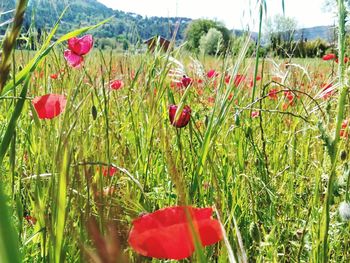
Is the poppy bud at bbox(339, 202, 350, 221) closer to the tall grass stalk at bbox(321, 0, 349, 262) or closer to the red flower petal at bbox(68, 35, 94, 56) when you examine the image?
the tall grass stalk at bbox(321, 0, 349, 262)

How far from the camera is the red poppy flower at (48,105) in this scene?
95 cm

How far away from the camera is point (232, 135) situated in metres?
1.57

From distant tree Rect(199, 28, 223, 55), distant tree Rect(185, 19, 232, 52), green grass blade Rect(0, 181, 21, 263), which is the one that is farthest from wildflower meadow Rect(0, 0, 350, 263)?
distant tree Rect(199, 28, 223, 55)

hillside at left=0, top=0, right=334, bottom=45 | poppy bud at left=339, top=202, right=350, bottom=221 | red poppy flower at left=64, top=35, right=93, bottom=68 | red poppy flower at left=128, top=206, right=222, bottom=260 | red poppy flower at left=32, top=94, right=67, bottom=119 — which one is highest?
hillside at left=0, top=0, right=334, bottom=45

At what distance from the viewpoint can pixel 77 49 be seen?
1481 mm

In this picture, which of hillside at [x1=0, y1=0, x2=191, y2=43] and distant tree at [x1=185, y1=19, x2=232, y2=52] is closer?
hillside at [x1=0, y1=0, x2=191, y2=43]

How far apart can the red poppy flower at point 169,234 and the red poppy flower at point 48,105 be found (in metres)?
0.59

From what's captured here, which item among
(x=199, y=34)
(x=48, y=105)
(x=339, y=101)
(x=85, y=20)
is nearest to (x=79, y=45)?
(x=85, y=20)

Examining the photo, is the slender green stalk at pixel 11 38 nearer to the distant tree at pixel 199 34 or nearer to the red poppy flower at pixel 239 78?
the red poppy flower at pixel 239 78

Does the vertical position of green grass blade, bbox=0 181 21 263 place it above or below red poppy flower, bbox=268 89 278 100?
above

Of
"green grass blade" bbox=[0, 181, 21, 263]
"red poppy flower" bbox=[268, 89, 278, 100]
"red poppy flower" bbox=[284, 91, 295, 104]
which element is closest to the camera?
"green grass blade" bbox=[0, 181, 21, 263]

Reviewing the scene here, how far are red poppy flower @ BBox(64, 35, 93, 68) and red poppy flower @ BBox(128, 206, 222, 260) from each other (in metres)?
1.11

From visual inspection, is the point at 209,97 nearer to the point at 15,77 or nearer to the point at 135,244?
the point at 15,77

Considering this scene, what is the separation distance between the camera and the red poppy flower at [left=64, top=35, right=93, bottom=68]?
57.7 inches
